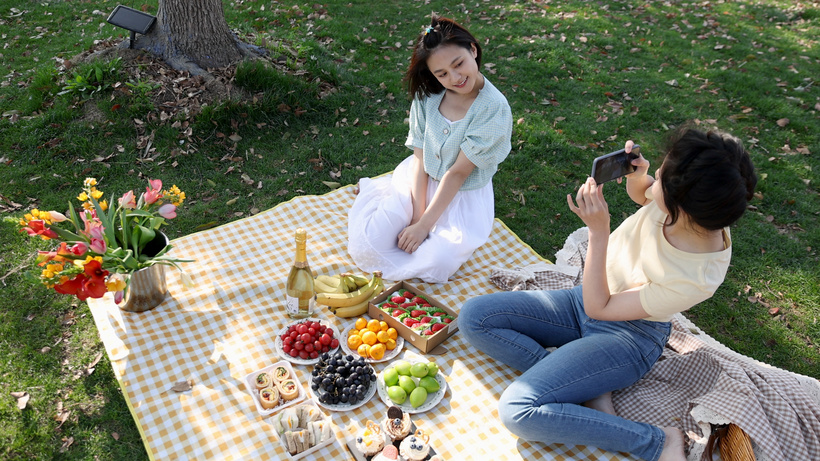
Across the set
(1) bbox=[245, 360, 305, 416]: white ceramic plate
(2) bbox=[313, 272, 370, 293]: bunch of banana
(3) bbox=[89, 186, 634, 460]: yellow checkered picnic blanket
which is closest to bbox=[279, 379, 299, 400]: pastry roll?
(1) bbox=[245, 360, 305, 416]: white ceramic plate

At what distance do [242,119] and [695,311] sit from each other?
472cm

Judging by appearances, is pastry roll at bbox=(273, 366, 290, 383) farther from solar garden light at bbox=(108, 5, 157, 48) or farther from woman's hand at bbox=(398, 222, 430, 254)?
solar garden light at bbox=(108, 5, 157, 48)

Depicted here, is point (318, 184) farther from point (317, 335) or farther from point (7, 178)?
point (7, 178)

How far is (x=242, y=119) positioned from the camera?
6.00 meters

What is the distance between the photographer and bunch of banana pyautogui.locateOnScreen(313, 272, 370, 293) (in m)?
3.87

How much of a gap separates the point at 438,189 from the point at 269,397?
74.0 inches

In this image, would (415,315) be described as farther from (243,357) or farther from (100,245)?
(100,245)

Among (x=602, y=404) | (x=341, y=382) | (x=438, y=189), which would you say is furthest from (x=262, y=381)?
(x=602, y=404)

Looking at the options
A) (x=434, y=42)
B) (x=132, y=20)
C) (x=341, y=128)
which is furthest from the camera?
(x=341, y=128)

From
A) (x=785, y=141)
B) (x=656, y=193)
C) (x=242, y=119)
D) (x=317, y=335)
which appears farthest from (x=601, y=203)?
(x=785, y=141)

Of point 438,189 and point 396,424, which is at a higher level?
point 438,189

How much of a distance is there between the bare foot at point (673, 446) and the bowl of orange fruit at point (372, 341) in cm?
161

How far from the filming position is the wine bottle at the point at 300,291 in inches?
143

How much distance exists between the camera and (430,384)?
10.8 ft
